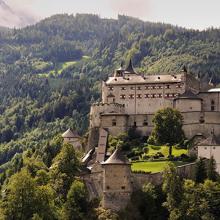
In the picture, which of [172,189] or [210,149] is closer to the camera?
[172,189]

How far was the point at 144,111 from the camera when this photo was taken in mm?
120875

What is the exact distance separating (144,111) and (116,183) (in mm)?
31998

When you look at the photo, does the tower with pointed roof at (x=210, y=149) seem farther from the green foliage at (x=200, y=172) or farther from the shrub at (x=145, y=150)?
the shrub at (x=145, y=150)

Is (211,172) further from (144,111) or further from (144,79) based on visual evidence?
(144,79)

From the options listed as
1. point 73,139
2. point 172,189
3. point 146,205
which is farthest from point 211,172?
point 73,139

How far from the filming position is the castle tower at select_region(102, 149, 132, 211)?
90812 millimetres

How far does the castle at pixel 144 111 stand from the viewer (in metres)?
97.4

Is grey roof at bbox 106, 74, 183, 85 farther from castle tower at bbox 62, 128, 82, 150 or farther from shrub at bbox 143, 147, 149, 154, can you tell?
shrub at bbox 143, 147, 149, 154

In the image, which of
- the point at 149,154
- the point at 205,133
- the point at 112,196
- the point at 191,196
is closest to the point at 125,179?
the point at 112,196

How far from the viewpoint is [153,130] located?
110 metres

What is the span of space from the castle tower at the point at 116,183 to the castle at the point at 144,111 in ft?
9.37

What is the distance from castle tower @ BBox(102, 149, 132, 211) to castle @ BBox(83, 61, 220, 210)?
9.37 ft

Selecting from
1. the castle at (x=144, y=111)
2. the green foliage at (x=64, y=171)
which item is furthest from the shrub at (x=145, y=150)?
the green foliage at (x=64, y=171)

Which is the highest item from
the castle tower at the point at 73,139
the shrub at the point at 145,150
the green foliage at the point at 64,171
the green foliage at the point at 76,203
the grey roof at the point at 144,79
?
the grey roof at the point at 144,79
